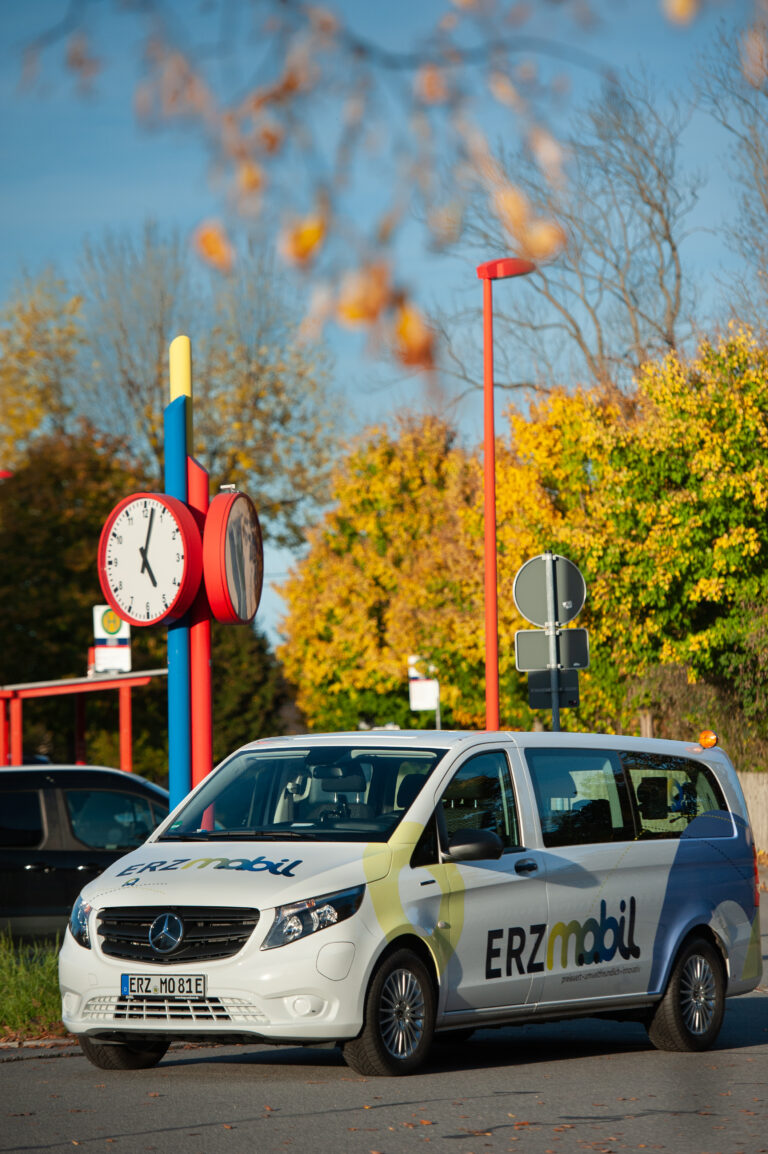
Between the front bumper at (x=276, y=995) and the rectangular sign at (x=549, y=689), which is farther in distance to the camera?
the rectangular sign at (x=549, y=689)

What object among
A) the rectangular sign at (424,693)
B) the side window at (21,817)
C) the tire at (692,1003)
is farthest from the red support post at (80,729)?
the tire at (692,1003)

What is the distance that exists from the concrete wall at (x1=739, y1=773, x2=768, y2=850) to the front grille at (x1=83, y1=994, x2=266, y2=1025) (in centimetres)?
2008

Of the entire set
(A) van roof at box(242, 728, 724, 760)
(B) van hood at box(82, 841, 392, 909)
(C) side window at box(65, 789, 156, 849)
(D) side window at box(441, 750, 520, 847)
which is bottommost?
(C) side window at box(65, 789, 156, 849)

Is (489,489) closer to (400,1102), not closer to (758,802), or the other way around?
(758,802)

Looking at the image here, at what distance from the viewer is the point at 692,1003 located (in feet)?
34.8

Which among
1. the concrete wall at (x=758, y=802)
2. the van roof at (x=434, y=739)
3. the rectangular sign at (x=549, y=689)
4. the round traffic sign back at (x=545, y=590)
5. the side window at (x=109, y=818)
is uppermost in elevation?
the round traffic sign back at (x=545, y=590)

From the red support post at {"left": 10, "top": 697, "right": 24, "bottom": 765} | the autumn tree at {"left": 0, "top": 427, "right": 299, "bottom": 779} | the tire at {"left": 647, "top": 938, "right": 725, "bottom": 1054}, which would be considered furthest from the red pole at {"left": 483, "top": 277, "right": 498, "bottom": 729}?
the autumn tree at {"left": 0, "top": 427, "right": 299, "bottom": 779}

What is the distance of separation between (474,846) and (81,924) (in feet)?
6.45

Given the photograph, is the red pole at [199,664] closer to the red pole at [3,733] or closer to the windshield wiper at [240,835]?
the windshield wiper at [240,835]

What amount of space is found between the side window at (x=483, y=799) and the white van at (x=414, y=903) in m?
0.01

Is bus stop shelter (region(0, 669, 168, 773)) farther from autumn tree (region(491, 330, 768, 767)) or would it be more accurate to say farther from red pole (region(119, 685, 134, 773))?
autumn tree (region(491, 330, 768, 767))

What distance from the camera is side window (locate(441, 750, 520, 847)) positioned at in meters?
9.53

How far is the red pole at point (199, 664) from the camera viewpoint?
12.5 m

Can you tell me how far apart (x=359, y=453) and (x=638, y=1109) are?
4767 cm
